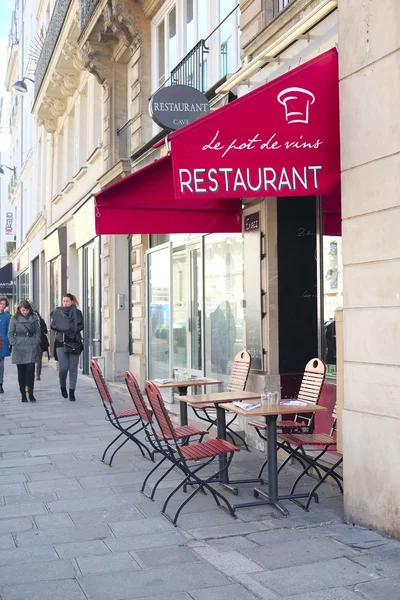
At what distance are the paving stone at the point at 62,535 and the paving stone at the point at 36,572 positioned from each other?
17.6 inches

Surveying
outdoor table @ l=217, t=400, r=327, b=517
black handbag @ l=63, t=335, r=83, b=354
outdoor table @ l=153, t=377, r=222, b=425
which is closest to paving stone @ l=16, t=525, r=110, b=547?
outdoor table @ l=217, t=400, r=327, b=517

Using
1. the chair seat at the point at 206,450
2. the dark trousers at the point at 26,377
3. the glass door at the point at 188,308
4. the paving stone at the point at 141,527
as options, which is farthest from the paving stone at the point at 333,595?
the dark trousers at the point at 26,377

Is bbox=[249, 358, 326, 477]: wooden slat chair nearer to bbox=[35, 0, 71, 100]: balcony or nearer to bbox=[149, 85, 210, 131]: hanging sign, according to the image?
bbox=[149, 85, 210, 131]: hanging sign

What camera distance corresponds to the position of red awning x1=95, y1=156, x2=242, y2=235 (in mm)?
7980

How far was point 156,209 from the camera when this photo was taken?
A: 8.61m

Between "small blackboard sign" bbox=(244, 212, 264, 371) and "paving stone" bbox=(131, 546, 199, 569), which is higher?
"small blackboard sign" bbox=(244, 212, 264, 371)

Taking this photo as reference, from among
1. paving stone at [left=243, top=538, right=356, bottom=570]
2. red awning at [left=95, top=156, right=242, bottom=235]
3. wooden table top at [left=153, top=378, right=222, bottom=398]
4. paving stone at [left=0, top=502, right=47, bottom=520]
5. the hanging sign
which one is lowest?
paving stone at [left=0, top=502, right=47, bottom=520]

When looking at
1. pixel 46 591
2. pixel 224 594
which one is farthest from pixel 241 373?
pixel 46 591

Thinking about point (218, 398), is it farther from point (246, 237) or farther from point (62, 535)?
point (246, 237)

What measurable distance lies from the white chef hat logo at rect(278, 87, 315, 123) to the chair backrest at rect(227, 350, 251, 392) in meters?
2.92

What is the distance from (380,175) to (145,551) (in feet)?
9.69

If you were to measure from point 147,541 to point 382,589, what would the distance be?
1679 millimetres

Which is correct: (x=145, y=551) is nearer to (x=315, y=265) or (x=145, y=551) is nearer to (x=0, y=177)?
(x=315, y=265)

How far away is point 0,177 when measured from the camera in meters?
53.6
